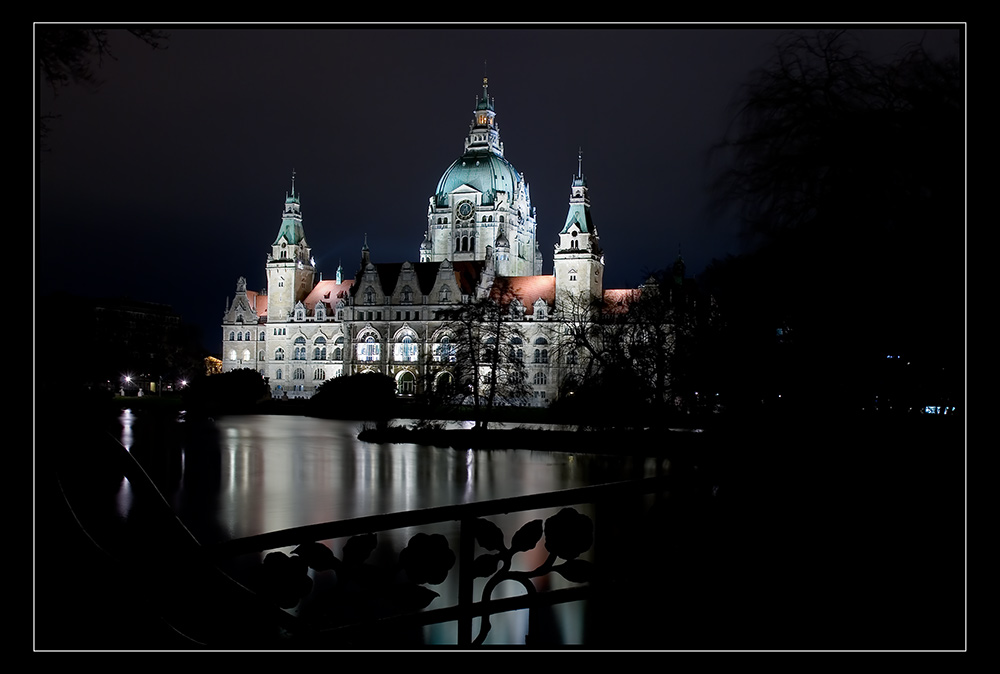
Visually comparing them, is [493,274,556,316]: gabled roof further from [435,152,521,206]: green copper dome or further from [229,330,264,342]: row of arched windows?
[229,330,264,342]: row of arched windows

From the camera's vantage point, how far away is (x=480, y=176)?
102500 millimetres

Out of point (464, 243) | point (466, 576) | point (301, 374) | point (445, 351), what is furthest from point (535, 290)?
point (466, 576)

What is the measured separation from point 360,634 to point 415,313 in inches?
3109

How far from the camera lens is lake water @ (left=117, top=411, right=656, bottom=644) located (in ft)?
44.1

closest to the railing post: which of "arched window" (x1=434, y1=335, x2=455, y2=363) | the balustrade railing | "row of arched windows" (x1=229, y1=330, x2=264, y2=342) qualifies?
the balustrade railing

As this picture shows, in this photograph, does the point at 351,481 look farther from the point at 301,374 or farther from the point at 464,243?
the point at 464,243

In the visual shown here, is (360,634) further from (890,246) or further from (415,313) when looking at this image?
(415,313)

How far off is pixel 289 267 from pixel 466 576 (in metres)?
89.4

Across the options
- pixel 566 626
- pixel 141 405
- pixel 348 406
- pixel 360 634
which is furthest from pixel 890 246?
pixel 141 405

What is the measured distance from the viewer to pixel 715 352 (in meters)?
23.1

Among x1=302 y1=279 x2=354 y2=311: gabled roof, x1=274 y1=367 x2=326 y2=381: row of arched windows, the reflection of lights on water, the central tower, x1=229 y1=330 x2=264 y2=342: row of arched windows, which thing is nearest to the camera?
the reflection of lights on water

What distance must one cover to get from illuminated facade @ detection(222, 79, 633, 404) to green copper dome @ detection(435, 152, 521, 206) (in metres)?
0.24

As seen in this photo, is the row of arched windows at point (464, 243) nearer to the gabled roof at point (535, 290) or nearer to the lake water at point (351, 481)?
the gabled roof at point (535, 290)

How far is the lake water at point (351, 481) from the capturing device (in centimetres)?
1344
